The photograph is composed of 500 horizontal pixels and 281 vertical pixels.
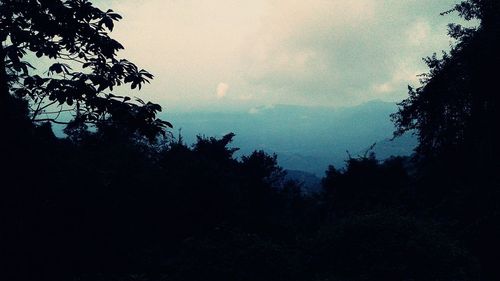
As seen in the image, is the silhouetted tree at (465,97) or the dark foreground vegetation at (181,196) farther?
the silhouetted tree at (465,97)

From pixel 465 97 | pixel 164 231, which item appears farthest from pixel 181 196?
pixel 465 97

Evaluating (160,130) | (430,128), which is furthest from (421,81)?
(160,130)

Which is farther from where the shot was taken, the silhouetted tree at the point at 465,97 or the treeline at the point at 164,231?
the silhouetted tree at the point at 465,97

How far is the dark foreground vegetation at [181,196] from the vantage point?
16.4 feet

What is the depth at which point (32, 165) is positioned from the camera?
525 cm

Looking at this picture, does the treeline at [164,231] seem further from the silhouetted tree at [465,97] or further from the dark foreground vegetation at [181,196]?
the silhouetted tree at [465,97]

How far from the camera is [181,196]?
2103cm

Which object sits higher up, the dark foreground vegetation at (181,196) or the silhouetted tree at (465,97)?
the silhouetted tree at (465,97)

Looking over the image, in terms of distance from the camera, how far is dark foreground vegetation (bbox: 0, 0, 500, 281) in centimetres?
500

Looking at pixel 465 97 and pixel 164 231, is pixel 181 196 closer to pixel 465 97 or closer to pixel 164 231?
pixel 164 231

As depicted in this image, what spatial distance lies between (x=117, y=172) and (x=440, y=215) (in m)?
16.2

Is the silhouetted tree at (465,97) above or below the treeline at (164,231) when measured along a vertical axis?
above

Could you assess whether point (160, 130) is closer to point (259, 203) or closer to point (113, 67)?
point (113, 67)

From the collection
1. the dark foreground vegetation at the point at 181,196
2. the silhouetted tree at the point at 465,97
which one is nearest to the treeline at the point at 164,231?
the dark foreground vegetation at the point at 181,196
